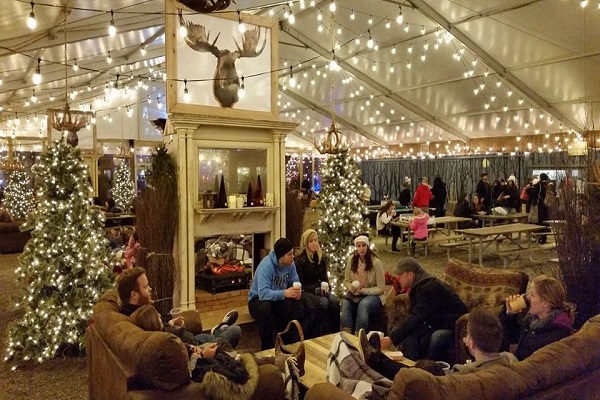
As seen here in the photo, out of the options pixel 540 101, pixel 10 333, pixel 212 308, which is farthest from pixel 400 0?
pixel 10 333

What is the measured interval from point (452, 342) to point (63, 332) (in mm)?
3519

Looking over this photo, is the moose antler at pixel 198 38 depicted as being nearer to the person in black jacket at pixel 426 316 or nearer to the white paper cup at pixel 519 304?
the person in black jacket at pixel 426 316

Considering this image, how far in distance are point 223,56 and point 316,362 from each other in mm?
3860

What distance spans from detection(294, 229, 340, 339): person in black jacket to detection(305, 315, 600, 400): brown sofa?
2282mm

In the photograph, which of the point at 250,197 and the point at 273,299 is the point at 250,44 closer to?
the point at 250,197

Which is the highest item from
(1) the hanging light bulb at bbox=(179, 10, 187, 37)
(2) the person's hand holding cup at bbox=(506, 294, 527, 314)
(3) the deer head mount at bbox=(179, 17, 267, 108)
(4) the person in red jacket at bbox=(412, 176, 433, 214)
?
(1) the hanging light bulb at bbox=(179, 10, 187, 37)

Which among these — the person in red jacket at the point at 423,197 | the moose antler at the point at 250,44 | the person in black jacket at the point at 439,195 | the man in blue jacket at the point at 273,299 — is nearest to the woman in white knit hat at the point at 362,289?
the man in blue jacket at the point at 273,299

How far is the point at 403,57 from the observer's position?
10.7 meters

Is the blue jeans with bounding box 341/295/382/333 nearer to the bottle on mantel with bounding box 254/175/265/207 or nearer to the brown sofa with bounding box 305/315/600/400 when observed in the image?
the bottle on mantel with bounding box 254/175/265/207

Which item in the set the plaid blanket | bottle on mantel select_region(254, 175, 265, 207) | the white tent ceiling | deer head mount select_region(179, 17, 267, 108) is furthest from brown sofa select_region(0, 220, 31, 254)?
the plaid blanket

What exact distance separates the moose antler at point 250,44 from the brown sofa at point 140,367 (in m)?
3.74

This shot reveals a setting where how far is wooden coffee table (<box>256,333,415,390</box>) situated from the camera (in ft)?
10.00

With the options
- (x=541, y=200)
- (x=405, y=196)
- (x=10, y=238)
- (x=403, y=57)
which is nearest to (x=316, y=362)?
(x=541, y=200)

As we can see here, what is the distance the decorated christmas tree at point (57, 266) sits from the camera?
4.39 meters
